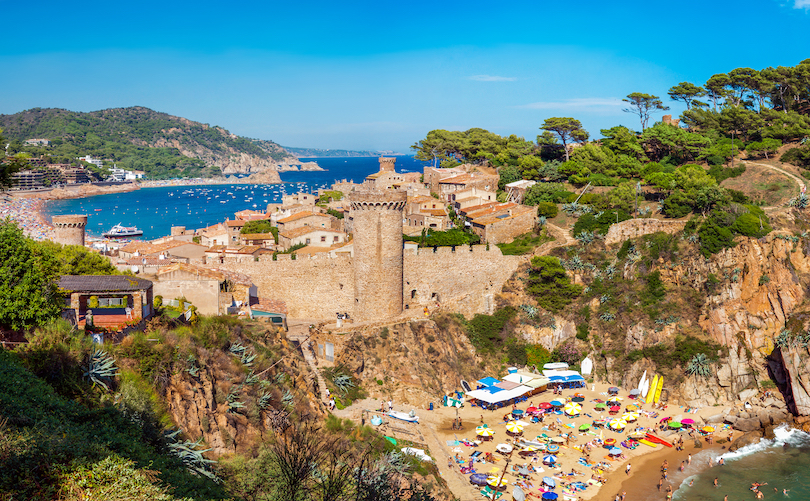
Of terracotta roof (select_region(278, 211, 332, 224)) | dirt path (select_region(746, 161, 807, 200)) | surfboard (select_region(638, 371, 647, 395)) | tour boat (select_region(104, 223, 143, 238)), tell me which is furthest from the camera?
tour boat (select_region(104, 223, 143, 238))

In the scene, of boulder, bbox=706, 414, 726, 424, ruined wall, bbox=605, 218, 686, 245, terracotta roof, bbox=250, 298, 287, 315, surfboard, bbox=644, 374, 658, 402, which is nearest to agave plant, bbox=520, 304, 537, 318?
ruined wall, bbox=605, 218, 686, 245

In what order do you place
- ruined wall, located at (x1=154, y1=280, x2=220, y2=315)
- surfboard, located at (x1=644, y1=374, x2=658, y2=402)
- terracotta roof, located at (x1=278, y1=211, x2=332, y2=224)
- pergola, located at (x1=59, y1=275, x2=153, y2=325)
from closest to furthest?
1. pergola, located at (x1=59, y1=275, x2=153, y2=325)
2. ruined wall, located at (x1=154, y1=280, x2=220, y2=315)
3. surfboard, located at (x1=644, y1=374, x2=658, y2=402)
4. terracotta roof, located at (x1=278, y1=211, x2=332, y2=224)

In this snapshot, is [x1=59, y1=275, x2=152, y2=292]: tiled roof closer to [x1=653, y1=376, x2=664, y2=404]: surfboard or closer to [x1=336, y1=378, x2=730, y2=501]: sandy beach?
[x1=336, y1=378, x2=730, y2=501]: sandy beach

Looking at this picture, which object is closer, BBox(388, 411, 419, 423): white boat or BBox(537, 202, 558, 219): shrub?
BBox(388, 411, 419, 423): white boat

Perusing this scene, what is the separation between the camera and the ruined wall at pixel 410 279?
2659cm

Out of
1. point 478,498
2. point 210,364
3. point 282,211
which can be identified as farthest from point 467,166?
point 210,364

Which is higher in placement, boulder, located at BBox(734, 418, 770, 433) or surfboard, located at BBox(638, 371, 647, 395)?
surfboard, located at BBox(638, 371, 647, 395)

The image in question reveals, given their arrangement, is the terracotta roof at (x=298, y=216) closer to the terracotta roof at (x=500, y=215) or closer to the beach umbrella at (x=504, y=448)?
the terracotta roof at (x=500, y=215)

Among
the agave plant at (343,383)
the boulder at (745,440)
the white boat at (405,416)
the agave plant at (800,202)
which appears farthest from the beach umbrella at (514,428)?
the agave plant at (800,202)

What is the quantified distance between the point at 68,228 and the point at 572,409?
75.8ft

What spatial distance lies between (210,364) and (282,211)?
31.5 meters

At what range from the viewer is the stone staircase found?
23.9m

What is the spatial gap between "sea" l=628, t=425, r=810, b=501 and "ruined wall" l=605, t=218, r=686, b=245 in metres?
12.0

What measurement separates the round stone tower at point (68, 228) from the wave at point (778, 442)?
28606 mm
